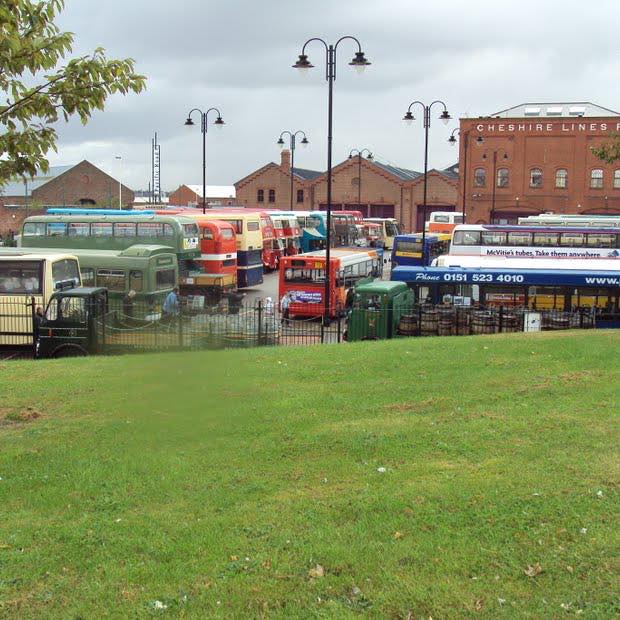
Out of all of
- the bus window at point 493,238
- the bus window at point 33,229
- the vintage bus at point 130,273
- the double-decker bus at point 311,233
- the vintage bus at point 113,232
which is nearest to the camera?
the vintage bus at point 130,273

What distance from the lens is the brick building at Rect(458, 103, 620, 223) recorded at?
65562 mm

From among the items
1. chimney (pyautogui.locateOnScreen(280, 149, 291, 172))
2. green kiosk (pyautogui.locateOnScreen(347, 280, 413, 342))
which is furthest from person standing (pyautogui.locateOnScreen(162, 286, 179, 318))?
chimney (pyautogui.locateOnScreen(280, 149, 291, 172))

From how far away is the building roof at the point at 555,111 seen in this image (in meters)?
67.0

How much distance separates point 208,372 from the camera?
7.68m

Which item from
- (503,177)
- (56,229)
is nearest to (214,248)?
(56,229)

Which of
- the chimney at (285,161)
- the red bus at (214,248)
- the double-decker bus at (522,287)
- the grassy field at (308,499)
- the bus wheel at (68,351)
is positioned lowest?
the bus wheel at (68,351)

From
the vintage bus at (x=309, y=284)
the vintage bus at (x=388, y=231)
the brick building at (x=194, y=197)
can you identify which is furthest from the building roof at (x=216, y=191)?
the vintage bus at (x=309, y=284)

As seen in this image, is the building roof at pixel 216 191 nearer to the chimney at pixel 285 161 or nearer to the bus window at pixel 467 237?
the chimney at pixel 285 161

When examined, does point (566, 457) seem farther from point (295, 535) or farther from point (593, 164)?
point (593, 164)

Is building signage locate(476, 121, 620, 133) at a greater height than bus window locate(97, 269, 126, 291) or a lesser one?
greater

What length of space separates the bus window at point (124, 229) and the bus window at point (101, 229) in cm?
30

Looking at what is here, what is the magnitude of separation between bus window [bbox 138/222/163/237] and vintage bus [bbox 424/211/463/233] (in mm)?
35273

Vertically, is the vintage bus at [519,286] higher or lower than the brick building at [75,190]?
lower

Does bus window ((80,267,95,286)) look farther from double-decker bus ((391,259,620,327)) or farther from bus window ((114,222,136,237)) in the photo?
double-decker bus ((391,259,620,327))
